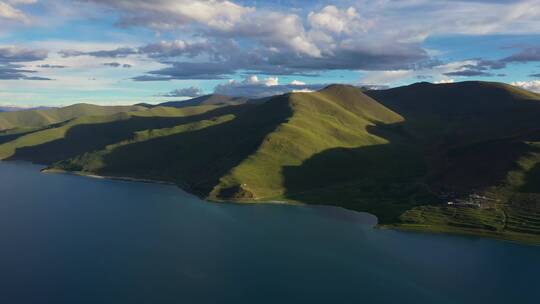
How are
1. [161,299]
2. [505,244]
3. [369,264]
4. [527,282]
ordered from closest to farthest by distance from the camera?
[161,299], [527,282], [369,264], [505,244]

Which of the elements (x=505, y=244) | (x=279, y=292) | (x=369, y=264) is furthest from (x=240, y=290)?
(x=505, y=244)

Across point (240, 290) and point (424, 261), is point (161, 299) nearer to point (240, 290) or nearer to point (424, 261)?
point (240, 290)

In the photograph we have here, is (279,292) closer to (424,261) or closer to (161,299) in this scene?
(161,299)

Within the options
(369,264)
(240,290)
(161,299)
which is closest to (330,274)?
(369,264)

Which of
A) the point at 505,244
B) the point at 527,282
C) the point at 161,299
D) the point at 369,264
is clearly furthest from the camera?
the point at 505,244

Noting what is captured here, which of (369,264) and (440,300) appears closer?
(440,300)

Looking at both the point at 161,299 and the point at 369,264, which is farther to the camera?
the point at 369,264
